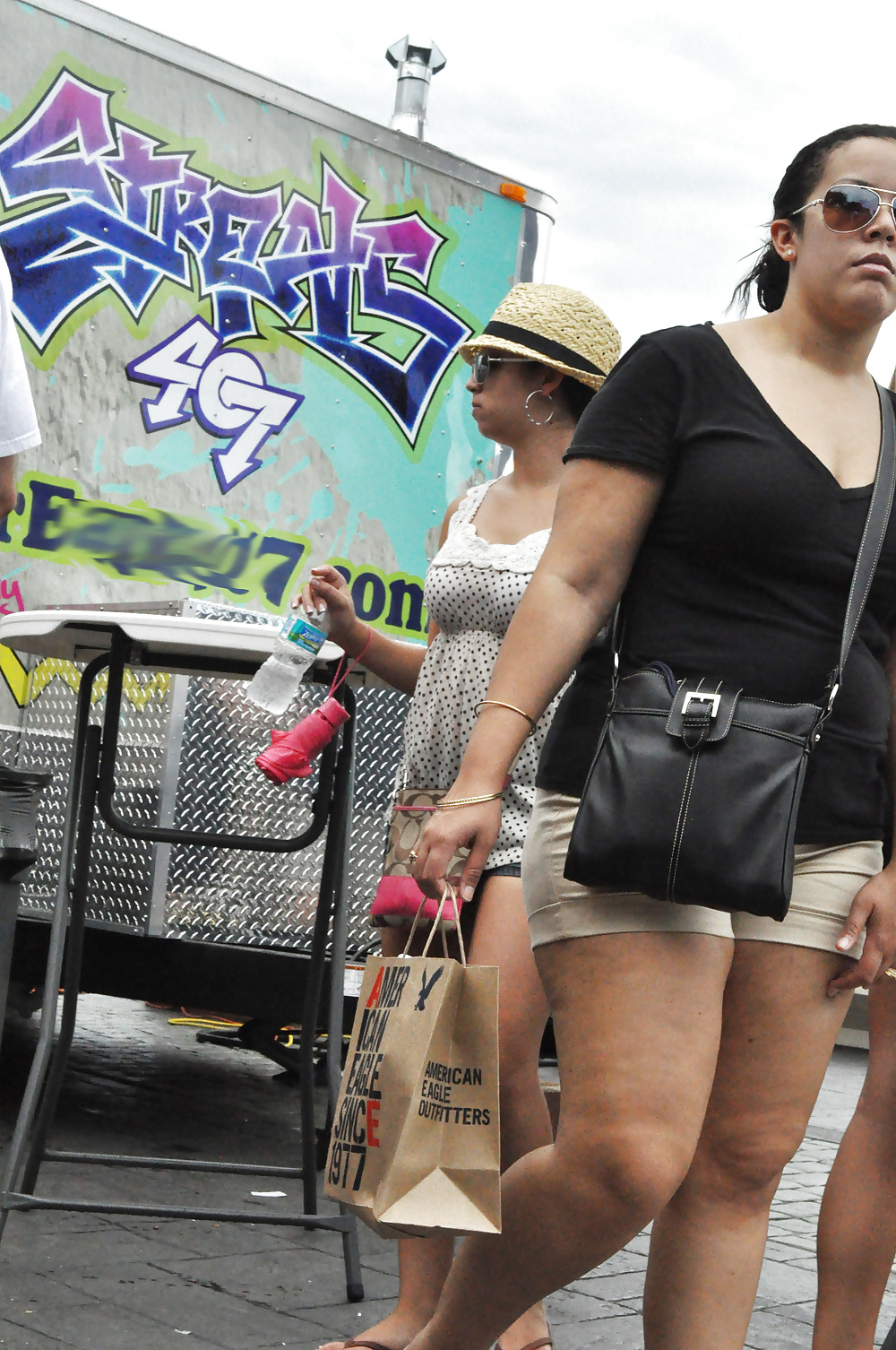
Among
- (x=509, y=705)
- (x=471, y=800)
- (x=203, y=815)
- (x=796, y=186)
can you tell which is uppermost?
(x=796, y=186)

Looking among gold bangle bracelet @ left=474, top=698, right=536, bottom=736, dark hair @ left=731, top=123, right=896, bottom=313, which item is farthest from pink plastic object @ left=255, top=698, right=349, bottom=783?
dark hair @ left=731, top=123, right=896, bottom=313

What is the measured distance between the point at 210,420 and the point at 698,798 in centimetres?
378

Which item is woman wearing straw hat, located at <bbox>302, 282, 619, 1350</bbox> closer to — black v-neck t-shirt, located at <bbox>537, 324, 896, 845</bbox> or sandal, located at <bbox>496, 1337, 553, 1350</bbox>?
sandal, located at <bbox>496, 1337, 553, 1350</bbox>

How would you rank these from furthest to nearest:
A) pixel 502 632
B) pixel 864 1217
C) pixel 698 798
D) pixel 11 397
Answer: pixel 502 632 → pixel 11 397 → pixel 864 1217 → pixel 698 798

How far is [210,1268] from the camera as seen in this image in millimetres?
A: 3521

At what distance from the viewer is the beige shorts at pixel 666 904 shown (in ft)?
6.81

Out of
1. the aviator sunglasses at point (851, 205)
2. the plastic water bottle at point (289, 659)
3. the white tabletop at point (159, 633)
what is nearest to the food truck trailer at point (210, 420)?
the white tabletop at point (159, 633)

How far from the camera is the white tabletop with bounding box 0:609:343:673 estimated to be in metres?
3.41

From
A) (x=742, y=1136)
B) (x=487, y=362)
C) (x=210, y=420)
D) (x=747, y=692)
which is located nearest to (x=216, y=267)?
(x=210, y=420)

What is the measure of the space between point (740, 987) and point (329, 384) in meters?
3.95

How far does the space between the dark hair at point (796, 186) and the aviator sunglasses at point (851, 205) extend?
0.28ft

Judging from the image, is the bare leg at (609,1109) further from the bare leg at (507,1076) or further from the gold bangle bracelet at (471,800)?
the bare leg at (507,1076)

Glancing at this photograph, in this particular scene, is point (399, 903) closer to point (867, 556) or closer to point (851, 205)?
point (867, 556)

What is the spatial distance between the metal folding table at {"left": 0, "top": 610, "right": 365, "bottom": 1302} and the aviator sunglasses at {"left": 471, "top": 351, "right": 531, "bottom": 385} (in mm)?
663
